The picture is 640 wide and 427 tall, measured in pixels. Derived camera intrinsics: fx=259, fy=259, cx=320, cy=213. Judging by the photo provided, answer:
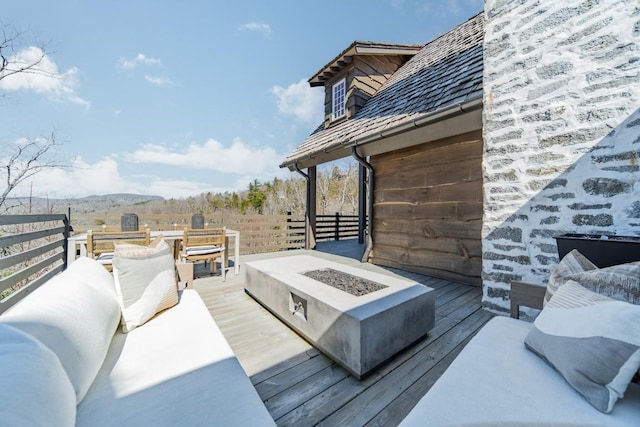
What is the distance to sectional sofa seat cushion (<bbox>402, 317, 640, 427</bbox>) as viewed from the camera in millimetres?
922

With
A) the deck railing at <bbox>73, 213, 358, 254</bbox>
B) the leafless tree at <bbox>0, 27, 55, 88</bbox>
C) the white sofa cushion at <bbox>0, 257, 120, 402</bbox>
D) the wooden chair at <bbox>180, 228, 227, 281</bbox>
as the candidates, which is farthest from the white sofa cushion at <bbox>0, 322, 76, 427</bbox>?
the leafless tree at <bbox>0, 27, 55, 88</bbox>

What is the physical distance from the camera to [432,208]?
Answer: 176 inches

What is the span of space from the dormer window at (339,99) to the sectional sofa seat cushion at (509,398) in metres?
6.31

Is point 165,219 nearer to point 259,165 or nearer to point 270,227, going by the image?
point 270,227

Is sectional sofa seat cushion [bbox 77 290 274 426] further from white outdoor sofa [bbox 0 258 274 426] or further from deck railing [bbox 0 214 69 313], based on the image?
deck railing [bbox 0 214 69 313]

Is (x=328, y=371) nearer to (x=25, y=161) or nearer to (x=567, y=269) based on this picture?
(x=567, y=269)

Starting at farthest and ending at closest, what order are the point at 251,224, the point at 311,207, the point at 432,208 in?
1. the point at 311,207
2. the point at 251,224
3. the point at 432,208

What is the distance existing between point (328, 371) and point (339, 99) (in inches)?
256

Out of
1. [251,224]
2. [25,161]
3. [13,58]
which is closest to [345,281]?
[251,224]

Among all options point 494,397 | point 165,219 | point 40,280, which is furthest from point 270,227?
point 494,397

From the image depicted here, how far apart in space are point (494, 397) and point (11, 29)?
331 inches

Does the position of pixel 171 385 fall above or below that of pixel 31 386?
below

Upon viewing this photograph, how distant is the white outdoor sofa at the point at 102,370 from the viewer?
72 centimetres

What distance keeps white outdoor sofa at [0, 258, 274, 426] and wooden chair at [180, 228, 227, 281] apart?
2.32m
